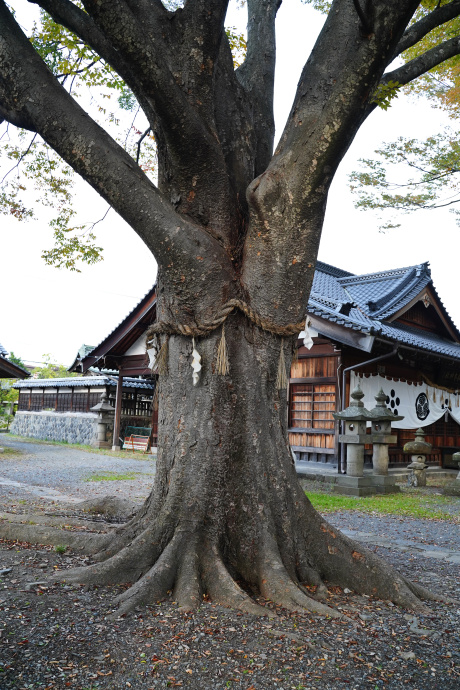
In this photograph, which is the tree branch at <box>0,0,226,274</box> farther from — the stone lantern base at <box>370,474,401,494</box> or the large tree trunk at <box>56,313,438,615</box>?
the stone lantern base at <box>370,474,401,494</box>

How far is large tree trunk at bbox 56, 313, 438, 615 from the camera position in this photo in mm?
3492

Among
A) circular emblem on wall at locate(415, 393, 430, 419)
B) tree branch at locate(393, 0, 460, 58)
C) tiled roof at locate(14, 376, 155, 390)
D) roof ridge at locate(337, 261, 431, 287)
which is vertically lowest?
circular emblem on wall at locate(415, 393, 430, 419)

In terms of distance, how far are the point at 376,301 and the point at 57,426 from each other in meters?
16.9

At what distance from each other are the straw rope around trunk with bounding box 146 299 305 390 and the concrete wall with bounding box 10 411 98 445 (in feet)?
59.3

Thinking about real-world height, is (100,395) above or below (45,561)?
above

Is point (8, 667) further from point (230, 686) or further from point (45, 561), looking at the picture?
point (45, 561)

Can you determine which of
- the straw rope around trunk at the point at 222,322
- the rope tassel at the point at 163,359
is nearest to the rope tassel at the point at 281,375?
the straw rope around trunk at the point at 222,322

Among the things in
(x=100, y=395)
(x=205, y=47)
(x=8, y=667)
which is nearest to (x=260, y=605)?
(x=8, y=667)

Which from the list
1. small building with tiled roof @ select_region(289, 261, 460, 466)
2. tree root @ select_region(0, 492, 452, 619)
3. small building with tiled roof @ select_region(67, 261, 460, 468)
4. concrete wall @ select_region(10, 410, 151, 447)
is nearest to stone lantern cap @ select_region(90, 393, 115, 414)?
concrete wall @ select_region(10, 410, 151, 447)

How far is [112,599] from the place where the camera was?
322 cm

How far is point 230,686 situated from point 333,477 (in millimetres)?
9007

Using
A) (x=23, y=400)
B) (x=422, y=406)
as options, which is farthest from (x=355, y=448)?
(x=23, y=400)

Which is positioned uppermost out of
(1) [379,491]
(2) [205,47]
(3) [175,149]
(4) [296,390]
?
(2) [205,47]

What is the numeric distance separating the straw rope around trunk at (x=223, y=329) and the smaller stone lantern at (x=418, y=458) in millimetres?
9566
